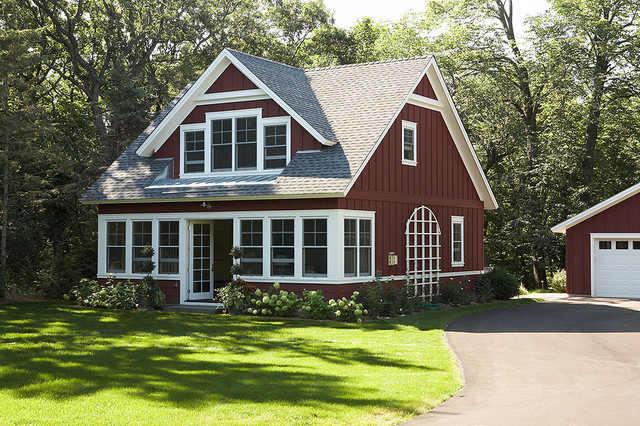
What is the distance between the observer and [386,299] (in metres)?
19.9

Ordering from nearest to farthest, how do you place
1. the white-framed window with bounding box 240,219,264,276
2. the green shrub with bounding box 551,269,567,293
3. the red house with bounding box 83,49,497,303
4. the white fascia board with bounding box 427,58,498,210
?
the red house with bounding box 83,49,497,303 < the white-framed window with bounding box 240,219,264,276 < the white fascia board with bounding box 427,58,498,210 < the green shrub with bounding box 551,269,567,293

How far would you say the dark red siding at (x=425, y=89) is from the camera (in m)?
22.8

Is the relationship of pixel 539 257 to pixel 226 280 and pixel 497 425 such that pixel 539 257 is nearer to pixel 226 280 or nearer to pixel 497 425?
pixel 226 280

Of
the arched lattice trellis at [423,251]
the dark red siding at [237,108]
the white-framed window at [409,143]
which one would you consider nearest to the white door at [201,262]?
the dark red siding at [237,108]

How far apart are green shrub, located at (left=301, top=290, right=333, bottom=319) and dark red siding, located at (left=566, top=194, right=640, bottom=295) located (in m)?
12.6

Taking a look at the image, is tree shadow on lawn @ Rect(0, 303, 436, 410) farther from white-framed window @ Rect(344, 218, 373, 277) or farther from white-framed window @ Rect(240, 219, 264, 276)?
white-framed window @ Rect(344, 218, 373, 277)

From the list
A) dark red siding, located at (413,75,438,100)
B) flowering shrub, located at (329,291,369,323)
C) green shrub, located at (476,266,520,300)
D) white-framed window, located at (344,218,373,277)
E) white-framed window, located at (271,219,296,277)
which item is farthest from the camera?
green shrub, located at (476,266,520,300)

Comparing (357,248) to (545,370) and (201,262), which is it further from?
(545,370)

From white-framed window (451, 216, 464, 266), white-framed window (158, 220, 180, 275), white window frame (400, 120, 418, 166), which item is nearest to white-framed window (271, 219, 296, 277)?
white-framed window (158, 220, 180, 275)

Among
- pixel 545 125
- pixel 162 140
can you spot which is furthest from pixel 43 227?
pixel 545 125

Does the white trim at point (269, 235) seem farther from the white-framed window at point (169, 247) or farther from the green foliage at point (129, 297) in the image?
the green foliage at point (129, 297)

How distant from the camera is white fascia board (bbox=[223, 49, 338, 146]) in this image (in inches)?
800

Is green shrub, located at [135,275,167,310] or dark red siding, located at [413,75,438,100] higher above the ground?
dark red siding, located at [413,75,438,100]

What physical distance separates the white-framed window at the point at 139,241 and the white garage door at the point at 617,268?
15587mm
